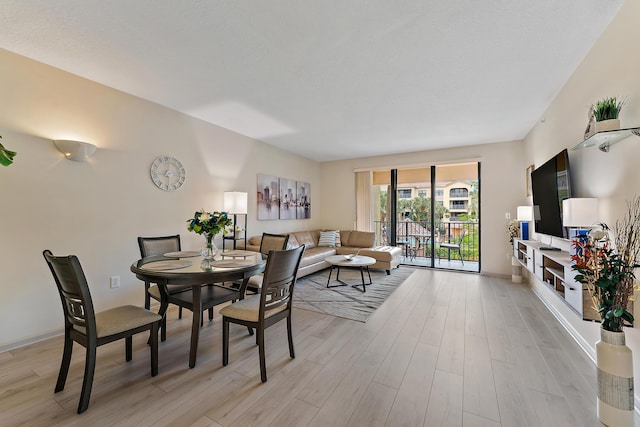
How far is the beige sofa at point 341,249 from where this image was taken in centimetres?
471

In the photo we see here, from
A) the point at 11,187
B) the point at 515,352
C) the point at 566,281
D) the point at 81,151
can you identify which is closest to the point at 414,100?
the point at 566,281

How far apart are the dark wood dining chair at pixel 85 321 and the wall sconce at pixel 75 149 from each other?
55.6 inches

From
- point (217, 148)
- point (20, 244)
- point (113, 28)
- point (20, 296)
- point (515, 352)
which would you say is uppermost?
point (113, 28)

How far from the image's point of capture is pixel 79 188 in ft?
8.96

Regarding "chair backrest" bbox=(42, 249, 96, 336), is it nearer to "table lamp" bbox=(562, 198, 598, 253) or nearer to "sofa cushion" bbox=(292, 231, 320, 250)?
"table lamp" bbox=(562, 198, 598, 253)

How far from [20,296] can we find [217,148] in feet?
9.05

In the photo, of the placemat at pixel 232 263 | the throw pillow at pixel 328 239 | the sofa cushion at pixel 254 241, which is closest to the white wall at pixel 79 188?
the sofa cushion at pixel 254 241

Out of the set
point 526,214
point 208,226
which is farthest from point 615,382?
point 526,214

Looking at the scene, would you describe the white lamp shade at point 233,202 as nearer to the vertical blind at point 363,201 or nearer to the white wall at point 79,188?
the white wall at point 79,188

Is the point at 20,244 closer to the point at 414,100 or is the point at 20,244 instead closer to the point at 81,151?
the point at 81,151

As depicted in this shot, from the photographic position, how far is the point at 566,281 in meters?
2.09

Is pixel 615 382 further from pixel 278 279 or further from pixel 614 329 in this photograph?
pixel 278 279

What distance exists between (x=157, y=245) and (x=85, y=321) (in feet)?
4.36

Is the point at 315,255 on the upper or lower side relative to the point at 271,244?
lower
